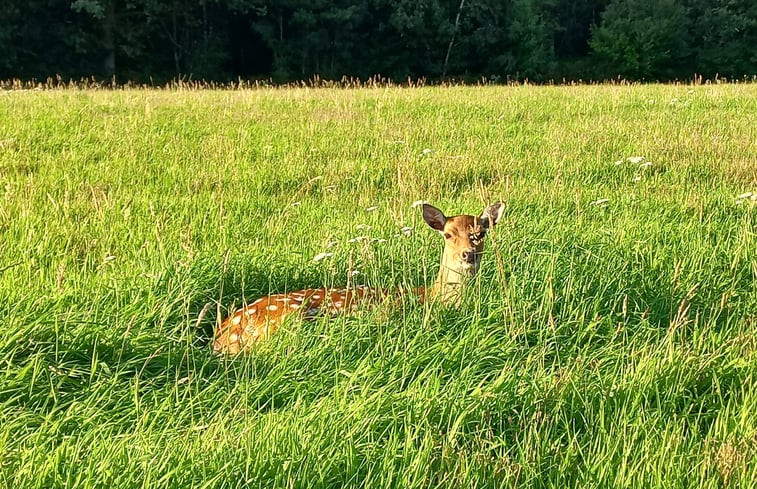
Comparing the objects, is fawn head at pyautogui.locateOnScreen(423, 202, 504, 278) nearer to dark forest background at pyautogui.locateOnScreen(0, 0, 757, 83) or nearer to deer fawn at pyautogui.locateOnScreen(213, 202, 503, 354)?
deer fawn at pyautogui.locateOnScreen(213, 202, 503, 354)

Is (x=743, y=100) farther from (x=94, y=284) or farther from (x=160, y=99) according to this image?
(x=94, y=284)

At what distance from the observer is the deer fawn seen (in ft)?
10.2

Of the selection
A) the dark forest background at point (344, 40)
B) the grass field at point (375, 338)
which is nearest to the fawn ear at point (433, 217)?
the grass field at point (375, 338)

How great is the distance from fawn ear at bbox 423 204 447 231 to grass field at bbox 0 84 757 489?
0.16 metres

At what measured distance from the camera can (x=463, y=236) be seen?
376 cm

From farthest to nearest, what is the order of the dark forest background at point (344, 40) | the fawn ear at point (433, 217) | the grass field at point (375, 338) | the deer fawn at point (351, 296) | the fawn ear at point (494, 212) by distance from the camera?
1. the dark forest background at point (344, 40)
2. the fawn ear at point (433, 217)
3. the fawn ear at point (494, 212)
4. the deer fawn at point (351, 296)
5. the grass field at point (375, 338)

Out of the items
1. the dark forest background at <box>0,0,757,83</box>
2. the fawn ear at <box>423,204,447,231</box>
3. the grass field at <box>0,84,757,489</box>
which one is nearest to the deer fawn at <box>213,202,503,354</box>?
the fawn ear at <box>423,204,447,231</box>

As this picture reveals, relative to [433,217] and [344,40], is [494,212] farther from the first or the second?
[344,40]

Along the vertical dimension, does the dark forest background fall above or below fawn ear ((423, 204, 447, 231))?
above

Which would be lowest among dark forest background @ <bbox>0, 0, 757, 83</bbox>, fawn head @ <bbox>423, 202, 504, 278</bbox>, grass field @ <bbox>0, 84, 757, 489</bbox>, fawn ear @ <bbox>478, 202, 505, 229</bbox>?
grass field @ <bbox>0, 84, 757, 489</bbox>

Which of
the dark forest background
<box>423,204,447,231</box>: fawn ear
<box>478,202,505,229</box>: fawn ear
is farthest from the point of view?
the dark forest background

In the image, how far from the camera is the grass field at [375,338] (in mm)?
2201

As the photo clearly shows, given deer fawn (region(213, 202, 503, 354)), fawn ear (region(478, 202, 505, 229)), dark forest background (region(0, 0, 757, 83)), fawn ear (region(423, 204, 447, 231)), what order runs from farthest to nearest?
dark forest background (region(0, 0, 757, 83)) < fawn ear (region(423, 204, 447, 231)) < fawn ear (region(478, 202, 505, 229)) < deer fawn (region(213, 202, 503, 354))

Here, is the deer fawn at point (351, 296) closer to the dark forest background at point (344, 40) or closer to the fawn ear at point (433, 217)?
the fawn ear at point (433, 217)
